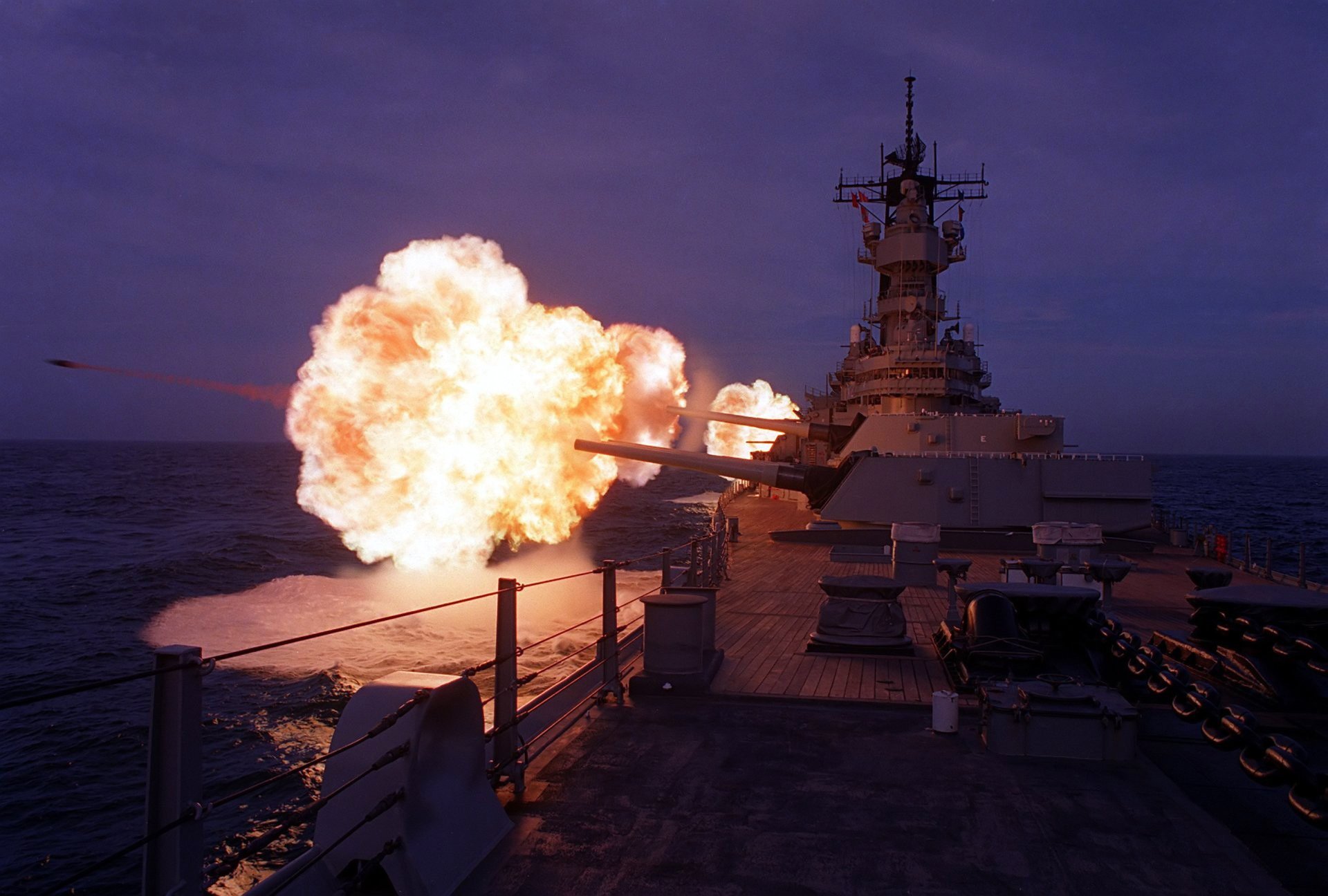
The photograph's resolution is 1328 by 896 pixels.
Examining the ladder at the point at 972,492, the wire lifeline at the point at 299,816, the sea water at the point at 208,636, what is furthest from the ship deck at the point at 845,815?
the ladder at the point at 972,492

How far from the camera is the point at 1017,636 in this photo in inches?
319

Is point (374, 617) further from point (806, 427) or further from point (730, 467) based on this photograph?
point (806, 427)

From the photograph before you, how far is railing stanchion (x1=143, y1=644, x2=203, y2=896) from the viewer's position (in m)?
2.72

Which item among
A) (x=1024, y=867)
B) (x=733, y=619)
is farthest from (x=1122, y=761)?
(x=733, y=619)

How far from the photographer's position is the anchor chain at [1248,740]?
12.8 ft

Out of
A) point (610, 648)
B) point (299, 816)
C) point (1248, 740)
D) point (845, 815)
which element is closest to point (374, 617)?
point (610, 648)

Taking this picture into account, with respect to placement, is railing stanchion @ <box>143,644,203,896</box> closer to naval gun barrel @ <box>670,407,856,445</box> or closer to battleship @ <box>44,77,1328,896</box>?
battleship @ <box>44,77,1328,896</box>

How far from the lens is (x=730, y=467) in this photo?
739 inches

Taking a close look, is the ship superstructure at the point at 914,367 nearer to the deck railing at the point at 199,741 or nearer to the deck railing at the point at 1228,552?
the deck railing at the point at 1228,552

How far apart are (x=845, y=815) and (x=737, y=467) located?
1407 cm

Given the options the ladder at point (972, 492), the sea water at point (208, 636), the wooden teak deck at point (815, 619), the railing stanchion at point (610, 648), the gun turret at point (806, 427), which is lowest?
the sea water at point (208, 636)

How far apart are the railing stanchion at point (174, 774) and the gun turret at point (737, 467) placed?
1349cm

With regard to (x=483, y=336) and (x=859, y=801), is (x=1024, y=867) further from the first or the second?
(x=483, y=336)

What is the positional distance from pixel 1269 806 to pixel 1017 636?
299 centimetres
